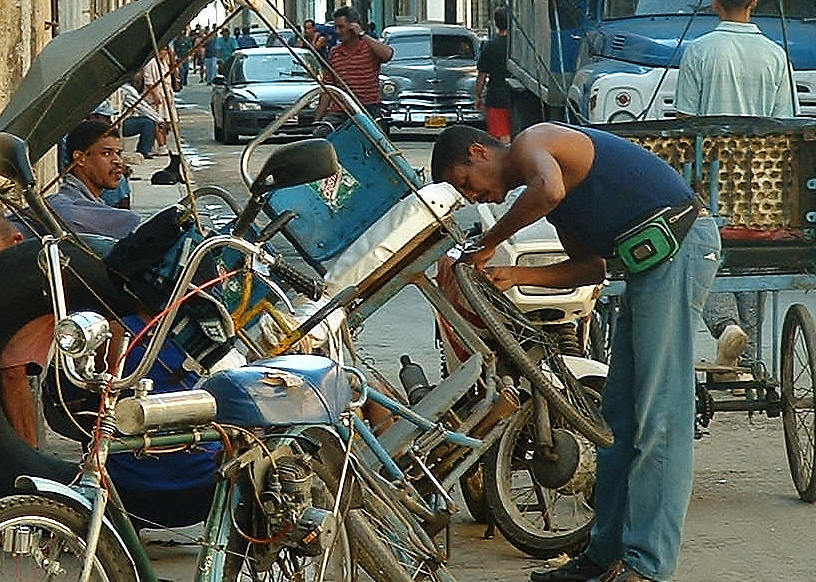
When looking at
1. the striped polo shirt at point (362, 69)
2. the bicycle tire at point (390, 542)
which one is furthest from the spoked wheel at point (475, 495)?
the striped polo shirt at point (362, 69)

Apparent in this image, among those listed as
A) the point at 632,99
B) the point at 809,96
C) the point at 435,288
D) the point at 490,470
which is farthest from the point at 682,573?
the point at 809,96

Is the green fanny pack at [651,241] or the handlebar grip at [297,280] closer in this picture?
the handlebar grip at [297,280]

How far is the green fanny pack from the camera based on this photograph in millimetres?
6074

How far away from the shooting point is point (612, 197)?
6148mm

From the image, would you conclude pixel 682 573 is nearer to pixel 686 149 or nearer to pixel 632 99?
pixel 686 149

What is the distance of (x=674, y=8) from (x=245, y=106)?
14066mm

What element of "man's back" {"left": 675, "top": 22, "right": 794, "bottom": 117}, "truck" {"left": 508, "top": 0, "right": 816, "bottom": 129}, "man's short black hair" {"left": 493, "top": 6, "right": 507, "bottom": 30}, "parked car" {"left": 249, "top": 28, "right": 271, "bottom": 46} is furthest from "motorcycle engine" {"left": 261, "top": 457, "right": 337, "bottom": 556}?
"parked car" {"left": 249, "top": 28, "right": 271, "bottom": 46}

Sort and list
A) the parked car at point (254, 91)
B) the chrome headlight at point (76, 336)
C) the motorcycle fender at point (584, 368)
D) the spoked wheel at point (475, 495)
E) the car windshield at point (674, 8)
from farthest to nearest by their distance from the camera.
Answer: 1. the parked car at point (254, 91)
2. the car windshield at point (674, 8)
3. the spoked wheel at point (475, 495)
4. the motorcycle fender at point (584, 368)
5. the chrome headlight at point (76, 336)

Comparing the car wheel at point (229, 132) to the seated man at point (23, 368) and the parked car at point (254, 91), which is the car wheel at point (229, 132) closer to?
the parked car at point (254, 91)

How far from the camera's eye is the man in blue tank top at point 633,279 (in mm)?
6023

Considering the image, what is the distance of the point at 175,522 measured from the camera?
6.00 metres

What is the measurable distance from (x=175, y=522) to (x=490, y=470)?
4.05 ft

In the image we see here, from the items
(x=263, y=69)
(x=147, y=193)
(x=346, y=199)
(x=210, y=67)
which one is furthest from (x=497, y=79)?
(x=210, y=67)

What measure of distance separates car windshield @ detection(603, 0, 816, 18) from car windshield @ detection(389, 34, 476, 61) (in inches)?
453
